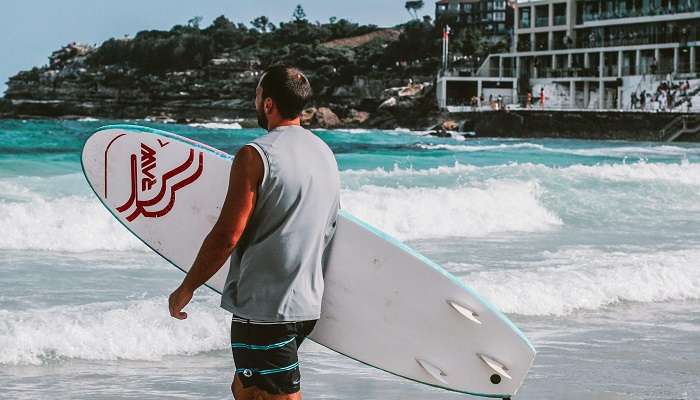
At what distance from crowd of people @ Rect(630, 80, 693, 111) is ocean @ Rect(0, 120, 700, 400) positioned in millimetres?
37085

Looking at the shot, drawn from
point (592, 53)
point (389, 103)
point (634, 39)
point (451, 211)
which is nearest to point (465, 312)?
point (451, 211)

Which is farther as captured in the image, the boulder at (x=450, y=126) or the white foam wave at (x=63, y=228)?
the boulder at (x=450, y=126)

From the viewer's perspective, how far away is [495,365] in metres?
3.39

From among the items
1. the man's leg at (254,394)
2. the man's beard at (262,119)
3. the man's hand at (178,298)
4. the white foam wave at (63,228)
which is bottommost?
the white foam wave at (63,228)

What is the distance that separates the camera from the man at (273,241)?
8.61 feet

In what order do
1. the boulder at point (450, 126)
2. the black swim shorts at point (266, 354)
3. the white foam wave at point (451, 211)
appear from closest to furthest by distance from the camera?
the black swim shorts at point (266, 354) → the white foam wave at point (451, 211) → the boulder at point (450, 126)

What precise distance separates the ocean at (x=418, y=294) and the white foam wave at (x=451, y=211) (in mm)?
37

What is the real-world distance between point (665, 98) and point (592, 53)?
1319 cm

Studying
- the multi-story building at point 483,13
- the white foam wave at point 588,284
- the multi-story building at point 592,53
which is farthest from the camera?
the multi-story building at point 483,13

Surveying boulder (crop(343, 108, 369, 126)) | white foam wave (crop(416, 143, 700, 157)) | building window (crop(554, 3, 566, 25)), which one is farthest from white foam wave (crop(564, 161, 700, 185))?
boulder (crop(343, 108, 369, 126))

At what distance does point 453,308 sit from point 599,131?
1955 inches

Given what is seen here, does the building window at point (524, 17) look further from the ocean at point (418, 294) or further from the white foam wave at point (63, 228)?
the white foam wave at point (63, 228)

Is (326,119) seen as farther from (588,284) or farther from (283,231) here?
(283,231)

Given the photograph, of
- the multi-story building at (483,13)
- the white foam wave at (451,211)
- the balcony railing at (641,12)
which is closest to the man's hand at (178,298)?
the white foam wave at (451,211)
